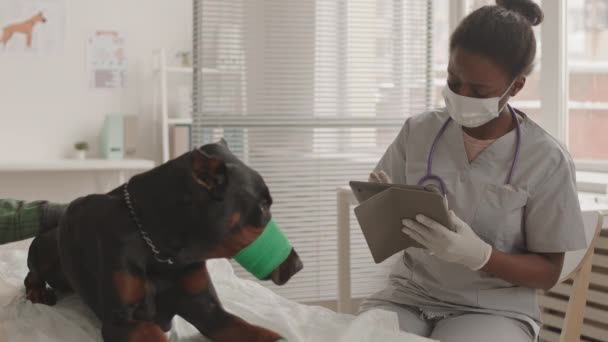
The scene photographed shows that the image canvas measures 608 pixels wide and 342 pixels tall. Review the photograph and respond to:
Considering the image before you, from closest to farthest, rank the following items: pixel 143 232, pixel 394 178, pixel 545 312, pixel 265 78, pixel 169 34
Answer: pixel 143 232
pixel 394 178
pixel 545 312
pixel 265 78
pixel 169 34

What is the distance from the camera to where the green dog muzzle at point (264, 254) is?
2.85 feet

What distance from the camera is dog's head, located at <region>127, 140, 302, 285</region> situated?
836 millimetres

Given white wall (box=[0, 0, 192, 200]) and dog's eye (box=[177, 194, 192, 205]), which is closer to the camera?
dog's eye (box=[177, 194, 192, 205])

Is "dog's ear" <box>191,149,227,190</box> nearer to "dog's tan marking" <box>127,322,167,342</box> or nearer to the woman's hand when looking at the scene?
"dog's tan marking" <box>127,322,167,342</box>

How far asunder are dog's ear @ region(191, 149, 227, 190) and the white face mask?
81 centimetres

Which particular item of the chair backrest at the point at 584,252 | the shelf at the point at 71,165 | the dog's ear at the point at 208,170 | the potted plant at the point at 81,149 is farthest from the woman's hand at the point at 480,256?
the potted plant at the point at 81,149

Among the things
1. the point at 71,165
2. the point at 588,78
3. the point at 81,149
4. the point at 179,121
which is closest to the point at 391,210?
the point at 588,78

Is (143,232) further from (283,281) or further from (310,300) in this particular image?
(310,300)

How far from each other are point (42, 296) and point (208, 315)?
0.31 meters

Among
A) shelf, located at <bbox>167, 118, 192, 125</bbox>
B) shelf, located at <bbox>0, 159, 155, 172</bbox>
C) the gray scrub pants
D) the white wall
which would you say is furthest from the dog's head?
the white wall

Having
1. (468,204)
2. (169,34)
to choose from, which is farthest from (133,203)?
(169,34)

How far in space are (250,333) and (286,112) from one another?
199 centimetres

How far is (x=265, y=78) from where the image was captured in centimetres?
285

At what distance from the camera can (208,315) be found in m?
0.98
